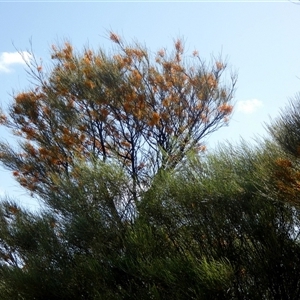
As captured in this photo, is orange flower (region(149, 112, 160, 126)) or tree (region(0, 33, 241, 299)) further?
orange flower (region(149, 112, 160, 126))

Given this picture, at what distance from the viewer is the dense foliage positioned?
743 cm

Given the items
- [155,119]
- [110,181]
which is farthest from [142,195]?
[155,119]

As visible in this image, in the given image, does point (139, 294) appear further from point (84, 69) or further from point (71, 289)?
point (84, 69)

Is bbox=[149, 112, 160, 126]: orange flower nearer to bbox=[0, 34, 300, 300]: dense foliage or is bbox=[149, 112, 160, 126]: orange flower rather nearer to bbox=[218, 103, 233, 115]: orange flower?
bbox=[0, 34, 300, 300]: dense foliage

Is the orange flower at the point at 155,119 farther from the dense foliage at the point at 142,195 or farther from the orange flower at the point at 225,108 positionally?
the orange flower at the point at 225,108

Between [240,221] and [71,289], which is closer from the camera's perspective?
[240,221]

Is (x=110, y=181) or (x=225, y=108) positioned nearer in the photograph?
(x=110, y=181)

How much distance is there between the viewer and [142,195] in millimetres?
8953

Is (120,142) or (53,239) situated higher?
(120,142)

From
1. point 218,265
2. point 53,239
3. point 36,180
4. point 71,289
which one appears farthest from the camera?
point 36,180

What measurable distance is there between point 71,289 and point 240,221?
239 centimetres

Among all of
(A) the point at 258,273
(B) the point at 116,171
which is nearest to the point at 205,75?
(B) the point at 116,171

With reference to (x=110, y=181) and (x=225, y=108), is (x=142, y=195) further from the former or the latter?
(x=225, y=108)

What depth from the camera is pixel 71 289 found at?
8.50m
